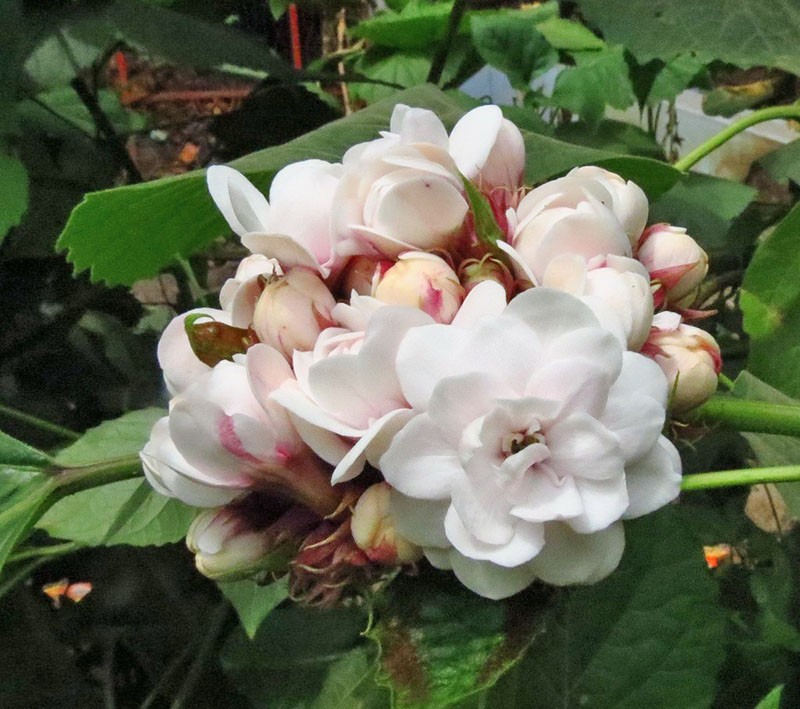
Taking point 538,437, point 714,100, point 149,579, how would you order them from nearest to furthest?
point 538,437, point 149,579, point 714,100

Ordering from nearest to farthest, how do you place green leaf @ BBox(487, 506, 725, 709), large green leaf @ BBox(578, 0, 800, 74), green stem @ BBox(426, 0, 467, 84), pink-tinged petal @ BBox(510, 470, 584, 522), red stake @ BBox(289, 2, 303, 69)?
pink-tinged petal @ BBox(510, 470, 584, 522), green leaf @ BBox(487, 506, 725, 709), large green leaf @ BBox(578, 0, 800, 74), green stem @ BBox(426, 0, 467, 84), red stake @ BBox(289, 2, 303, 69)

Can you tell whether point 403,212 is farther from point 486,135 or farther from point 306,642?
point 306,642

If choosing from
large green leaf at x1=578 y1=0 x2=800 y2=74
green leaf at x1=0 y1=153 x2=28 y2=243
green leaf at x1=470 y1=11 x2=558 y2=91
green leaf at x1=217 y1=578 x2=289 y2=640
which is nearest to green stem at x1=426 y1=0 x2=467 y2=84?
green leaf at x1=470 y1=11 x2=558 y2=91

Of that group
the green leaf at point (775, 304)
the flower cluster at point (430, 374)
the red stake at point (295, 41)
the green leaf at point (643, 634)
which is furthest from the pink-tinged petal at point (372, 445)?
the red stake at point (295, 41)

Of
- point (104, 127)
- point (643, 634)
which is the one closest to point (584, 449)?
point (643, 634)

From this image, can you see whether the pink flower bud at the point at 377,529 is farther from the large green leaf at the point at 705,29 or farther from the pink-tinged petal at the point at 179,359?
the large green leaf at the point at 705,29

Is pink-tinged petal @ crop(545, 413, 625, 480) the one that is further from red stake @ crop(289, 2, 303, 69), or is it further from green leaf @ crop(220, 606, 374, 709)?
red stake @ crop(289, 2, 303, 69)

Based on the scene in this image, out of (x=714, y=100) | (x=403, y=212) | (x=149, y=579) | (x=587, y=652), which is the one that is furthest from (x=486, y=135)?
(x=714, y=100)
